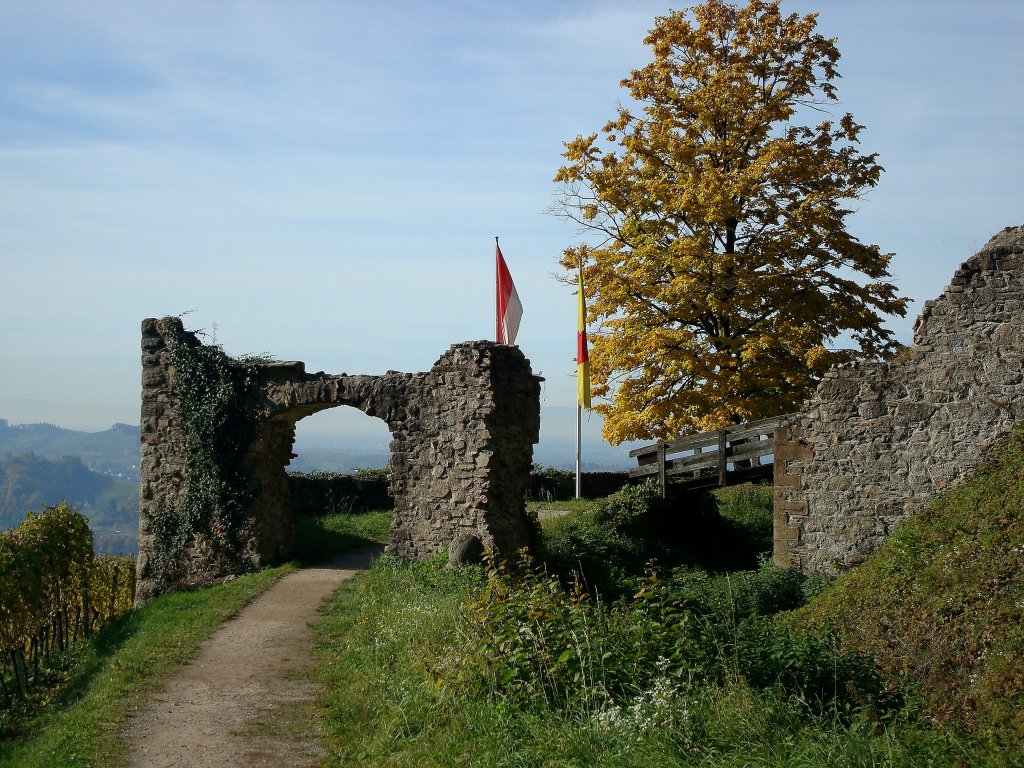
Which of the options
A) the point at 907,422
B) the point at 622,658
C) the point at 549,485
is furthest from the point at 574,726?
the point at 549,485

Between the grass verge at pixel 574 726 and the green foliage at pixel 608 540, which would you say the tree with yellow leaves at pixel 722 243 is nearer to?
the green foliage at pixel 608 540

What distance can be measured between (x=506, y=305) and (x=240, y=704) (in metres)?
10.1

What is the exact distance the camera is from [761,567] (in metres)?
15.7

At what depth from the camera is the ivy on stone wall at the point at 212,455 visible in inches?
631

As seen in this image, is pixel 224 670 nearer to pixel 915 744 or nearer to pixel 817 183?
pixel 915 744

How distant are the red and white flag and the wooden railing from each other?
10.9 ft

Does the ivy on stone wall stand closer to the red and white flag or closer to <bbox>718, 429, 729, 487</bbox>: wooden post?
the red and white flag

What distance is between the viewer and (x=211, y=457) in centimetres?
1612

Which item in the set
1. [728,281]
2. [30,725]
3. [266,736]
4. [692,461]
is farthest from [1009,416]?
[30,725]

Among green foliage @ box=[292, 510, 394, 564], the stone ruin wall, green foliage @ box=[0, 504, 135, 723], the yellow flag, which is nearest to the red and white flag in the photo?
the yellow flag

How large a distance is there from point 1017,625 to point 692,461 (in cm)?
810

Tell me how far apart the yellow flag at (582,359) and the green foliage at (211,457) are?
643cm

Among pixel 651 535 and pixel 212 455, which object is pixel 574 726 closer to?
pixel 212 455

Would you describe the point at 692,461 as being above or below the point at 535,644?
above
